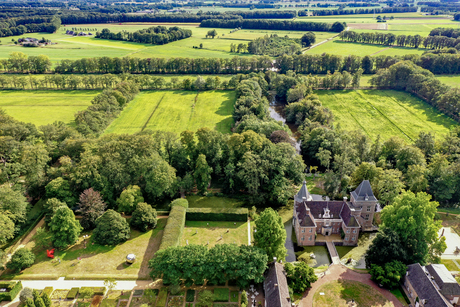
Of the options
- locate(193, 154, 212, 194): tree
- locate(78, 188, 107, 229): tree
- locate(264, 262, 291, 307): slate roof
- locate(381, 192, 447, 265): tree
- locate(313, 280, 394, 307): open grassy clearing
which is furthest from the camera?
locate(193, 154, 212, 194): tree

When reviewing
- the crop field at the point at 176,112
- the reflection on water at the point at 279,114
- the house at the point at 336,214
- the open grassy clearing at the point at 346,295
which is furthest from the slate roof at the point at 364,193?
the crop field at the point at 176,112

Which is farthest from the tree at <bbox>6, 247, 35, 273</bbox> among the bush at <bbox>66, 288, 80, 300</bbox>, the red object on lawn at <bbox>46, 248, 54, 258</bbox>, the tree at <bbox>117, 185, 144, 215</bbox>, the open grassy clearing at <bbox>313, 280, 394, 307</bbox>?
the open grassy clearing at <bbox>313, 280, 394, 307</bbox>

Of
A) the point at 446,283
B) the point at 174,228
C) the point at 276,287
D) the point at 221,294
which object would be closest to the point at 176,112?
the point at 174,228

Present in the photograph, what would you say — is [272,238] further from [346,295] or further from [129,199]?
[129,199]

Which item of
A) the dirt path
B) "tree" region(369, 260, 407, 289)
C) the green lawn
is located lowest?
the dirt path

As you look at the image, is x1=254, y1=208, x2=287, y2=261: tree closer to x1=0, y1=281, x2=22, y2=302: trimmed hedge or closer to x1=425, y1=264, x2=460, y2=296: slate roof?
x1=425, y1=264, x2=460, y2=296: slate roof

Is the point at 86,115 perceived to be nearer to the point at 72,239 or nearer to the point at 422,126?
the point at 72,239
